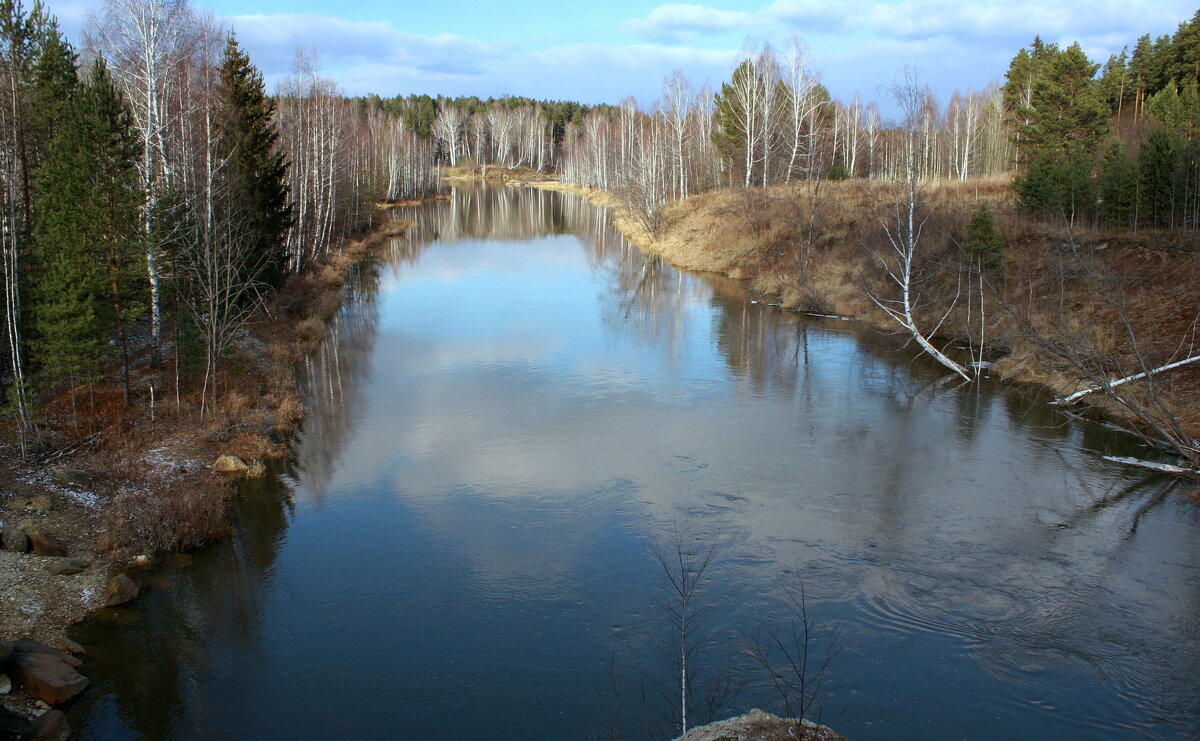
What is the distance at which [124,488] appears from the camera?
1304 centimetres

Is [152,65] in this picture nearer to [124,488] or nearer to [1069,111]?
[124,488]

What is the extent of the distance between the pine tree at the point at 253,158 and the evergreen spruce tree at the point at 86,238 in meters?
6.26

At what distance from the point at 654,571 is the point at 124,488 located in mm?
8554

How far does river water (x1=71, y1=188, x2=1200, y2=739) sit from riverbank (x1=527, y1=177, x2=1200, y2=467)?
1.52 meters

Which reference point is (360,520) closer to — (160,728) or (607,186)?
(160,728)

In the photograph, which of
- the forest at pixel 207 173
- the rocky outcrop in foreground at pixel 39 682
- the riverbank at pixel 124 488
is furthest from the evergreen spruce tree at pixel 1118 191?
the rocky outcrop in foreground at pixel 39 682

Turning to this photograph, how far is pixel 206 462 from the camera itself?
1467 cm

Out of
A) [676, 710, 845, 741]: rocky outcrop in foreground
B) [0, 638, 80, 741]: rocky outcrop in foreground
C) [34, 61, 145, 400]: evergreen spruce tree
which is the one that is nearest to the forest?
[34, 61, 145, 400]: evergreen spruce tree

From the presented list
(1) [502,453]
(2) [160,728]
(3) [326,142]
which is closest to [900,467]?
(1) [502,453]

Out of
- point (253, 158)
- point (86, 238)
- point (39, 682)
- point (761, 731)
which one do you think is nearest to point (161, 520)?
point (39, 682)

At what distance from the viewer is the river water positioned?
875 centimetres

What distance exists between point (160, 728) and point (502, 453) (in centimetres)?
816

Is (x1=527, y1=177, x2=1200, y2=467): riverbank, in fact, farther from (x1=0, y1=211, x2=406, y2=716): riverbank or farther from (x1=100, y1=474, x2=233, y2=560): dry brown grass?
(x1=0, y1=211, x2=406, y2=716): riverbank

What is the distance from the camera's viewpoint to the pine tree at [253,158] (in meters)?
22.7
